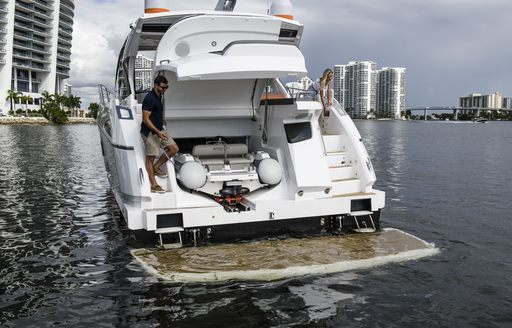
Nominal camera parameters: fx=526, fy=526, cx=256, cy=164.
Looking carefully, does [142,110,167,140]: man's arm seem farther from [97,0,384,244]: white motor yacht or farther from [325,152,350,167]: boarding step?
[325,152,350,167]: boarding step

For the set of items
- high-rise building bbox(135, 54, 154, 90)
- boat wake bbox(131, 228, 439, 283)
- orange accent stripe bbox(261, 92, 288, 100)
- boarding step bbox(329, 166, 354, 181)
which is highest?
high-rise building bbox(135, 54, 154, 90)

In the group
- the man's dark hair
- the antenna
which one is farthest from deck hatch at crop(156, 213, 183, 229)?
the antenna

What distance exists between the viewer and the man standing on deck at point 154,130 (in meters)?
7.13

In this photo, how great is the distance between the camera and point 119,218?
A: 9422 millimetres

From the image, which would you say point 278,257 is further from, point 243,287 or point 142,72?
point 142,72

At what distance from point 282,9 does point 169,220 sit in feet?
13.3

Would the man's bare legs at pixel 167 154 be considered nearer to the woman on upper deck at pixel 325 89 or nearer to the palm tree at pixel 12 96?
the woman on upper deck at pixel 325 89

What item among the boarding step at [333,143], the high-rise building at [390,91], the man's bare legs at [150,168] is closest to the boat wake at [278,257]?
the man's bare legs at [150,168]

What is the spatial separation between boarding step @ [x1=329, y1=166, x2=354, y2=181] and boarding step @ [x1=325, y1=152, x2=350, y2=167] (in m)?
0.12

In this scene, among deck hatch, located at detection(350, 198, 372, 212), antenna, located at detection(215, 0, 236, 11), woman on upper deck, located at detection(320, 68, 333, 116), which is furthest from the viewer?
antenna, located at detection(215, 0, 236, 11)

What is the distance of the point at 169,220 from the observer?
6766 mm

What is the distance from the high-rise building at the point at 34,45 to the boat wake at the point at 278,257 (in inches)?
4568

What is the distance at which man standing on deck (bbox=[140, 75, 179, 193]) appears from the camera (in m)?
7.13

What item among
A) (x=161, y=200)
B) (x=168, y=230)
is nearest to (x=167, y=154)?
(x=161, y=200)
